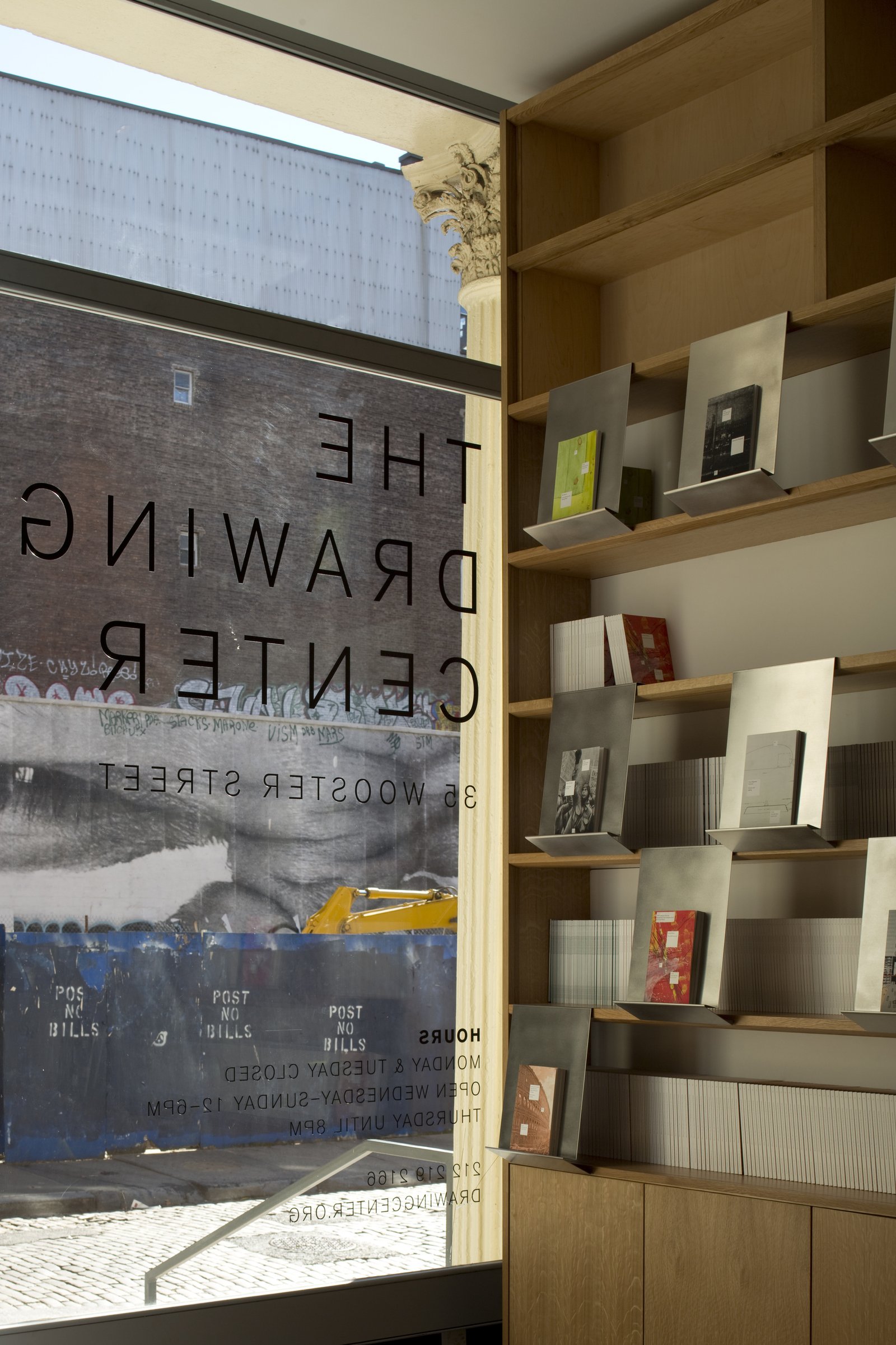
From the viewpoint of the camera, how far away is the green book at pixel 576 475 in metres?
3.25

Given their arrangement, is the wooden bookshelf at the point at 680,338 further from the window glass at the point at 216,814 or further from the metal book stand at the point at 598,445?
the window glass at the point at 216,814

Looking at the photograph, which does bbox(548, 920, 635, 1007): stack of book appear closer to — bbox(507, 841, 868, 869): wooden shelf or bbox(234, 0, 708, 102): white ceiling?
bbox(507, 841, 868, 869): wooden shelf

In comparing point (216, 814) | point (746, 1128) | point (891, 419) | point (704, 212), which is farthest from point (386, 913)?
point (704, 212)

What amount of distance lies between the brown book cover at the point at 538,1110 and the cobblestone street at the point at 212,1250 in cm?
47

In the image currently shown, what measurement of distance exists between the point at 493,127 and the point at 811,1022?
252cm

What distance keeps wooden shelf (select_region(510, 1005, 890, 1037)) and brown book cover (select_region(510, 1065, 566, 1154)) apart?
23 centimetres

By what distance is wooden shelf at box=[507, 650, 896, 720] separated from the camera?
2.70 metres

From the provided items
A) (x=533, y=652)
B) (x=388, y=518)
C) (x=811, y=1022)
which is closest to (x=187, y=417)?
(x=388, y=518)

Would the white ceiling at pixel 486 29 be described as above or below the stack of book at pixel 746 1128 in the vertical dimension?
above

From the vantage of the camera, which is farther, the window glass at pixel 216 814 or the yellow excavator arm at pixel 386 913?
the yellow excavator arm at pixel 386 913

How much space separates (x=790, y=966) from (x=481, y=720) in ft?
3.96

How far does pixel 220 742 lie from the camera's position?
339 cm

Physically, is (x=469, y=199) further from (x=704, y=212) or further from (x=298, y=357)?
(x=704, y=212)

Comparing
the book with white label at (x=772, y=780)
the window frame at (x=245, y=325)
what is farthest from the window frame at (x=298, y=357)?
the book with white label at (x=772, y=780)
